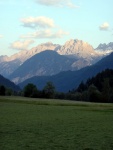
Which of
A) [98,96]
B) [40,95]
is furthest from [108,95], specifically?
[40,95]

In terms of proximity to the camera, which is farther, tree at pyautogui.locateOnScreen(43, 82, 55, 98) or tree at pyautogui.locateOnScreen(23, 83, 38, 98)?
tree at pyautogui.locateOnScreen(43, 82, 55, 98)

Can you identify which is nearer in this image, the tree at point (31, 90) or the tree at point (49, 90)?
the tree at point (31, 90)

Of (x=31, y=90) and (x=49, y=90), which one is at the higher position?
(x=49, y=90)

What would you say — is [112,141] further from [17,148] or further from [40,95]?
[40,95]

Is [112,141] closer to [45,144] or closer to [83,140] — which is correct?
[83,140]

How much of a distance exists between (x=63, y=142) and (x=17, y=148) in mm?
4069

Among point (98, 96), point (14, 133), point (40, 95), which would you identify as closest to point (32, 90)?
point (40, 95)

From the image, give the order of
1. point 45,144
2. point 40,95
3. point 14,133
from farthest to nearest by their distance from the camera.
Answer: point 40,95 → point 14,133 → point 45,144

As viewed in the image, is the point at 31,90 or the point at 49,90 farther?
the point at 49,90

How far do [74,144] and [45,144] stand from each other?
2.01 meters

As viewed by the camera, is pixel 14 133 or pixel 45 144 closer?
pixel 45 144

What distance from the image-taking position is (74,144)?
22.5 meters

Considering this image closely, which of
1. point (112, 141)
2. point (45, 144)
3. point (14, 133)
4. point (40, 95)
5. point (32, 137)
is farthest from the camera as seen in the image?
point (40, 95)

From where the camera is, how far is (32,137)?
83.5 feet
